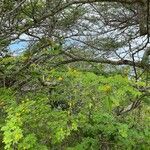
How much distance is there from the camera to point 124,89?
11.7ft

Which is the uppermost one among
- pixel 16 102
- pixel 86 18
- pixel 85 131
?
pixel 86 18

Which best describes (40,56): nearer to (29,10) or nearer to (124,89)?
(124,89)

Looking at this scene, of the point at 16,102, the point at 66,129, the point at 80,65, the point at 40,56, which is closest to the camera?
the point at 66,129

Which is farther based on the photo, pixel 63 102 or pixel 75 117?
pixel 63 102

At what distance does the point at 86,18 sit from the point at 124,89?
4.54m

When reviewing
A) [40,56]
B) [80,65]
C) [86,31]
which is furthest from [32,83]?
[86,31]

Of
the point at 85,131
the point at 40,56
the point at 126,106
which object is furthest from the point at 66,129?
the point at 126,106

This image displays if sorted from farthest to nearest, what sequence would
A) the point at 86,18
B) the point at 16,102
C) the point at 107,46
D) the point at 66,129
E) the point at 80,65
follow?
the point at 86,18
the point at 107,46
the point at 80,65
the point at 16,102
the point at 66,129

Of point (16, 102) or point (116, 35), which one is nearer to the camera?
point (16, 102)

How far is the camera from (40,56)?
496cm

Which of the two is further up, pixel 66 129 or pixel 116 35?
pixel 116 35

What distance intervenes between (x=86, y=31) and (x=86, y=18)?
1.52 ft

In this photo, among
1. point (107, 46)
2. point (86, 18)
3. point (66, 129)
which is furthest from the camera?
point (86, 18)

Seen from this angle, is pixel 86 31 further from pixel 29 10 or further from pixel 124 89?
pixel 124 89
